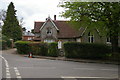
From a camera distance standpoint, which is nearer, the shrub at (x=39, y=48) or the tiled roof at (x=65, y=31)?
the shrub at (x=39, y=48)

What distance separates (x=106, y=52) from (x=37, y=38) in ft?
75.8

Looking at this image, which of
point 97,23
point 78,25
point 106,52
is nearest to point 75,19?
point 78,25

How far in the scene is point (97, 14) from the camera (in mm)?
22375

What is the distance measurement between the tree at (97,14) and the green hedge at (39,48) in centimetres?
612

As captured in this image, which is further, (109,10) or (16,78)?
(109,10)

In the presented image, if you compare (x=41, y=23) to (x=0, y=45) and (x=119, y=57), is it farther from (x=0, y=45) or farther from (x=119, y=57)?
(x=119, y=57)

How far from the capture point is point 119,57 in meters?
24.1

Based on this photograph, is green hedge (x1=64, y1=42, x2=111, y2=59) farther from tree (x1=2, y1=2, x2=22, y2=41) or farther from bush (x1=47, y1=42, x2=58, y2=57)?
tree (x1=2, y1=2, x2=22, y2=41)

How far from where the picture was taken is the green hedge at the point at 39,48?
27719 millimetres

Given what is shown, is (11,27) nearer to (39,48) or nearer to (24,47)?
(24,47)

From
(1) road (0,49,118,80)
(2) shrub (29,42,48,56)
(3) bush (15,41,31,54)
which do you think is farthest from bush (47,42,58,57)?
(1) road (0,49,118,80)

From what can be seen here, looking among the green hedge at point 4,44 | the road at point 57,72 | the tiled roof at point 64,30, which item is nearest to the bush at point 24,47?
the green hedge at point 4,44

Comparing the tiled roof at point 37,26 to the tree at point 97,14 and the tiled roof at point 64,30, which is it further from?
the tree at point 97,14

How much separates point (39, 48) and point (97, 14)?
1090 centimetres
